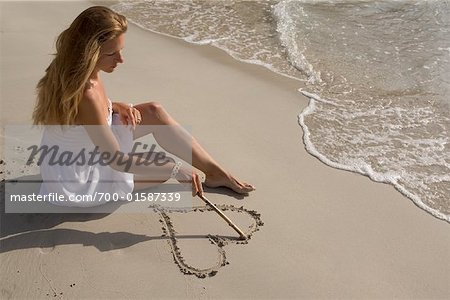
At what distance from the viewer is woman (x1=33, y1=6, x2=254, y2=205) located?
8.87ft

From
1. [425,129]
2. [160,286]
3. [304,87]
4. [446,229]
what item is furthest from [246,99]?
[160,286]

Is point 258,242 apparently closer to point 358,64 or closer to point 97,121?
point 97,121

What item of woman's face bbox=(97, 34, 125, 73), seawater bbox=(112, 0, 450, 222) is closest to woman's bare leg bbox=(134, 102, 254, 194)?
woman's face bbox=(97, 34, 125, 73)

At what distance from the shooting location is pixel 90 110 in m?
2.82

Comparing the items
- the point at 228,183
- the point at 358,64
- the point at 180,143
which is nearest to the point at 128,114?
the point at 180,143

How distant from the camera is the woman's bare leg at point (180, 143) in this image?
10.9 feet

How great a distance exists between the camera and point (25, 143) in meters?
3.79

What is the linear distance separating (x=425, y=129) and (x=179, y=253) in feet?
7.90

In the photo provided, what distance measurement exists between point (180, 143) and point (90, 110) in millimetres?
700

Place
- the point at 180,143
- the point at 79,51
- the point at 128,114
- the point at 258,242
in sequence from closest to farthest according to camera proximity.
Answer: the point at 79,51 < the point at 258,242 < the point at 128,114 < the point at 180,143

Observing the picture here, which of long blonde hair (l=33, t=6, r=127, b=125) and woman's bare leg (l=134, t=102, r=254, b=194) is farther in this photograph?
woman's bare leg (l=134, t=102, r=254, b=194)

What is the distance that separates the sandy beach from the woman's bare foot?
0.15 feet

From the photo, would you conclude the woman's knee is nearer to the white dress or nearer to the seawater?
the white dress

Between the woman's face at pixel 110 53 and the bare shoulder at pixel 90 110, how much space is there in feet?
0.51
